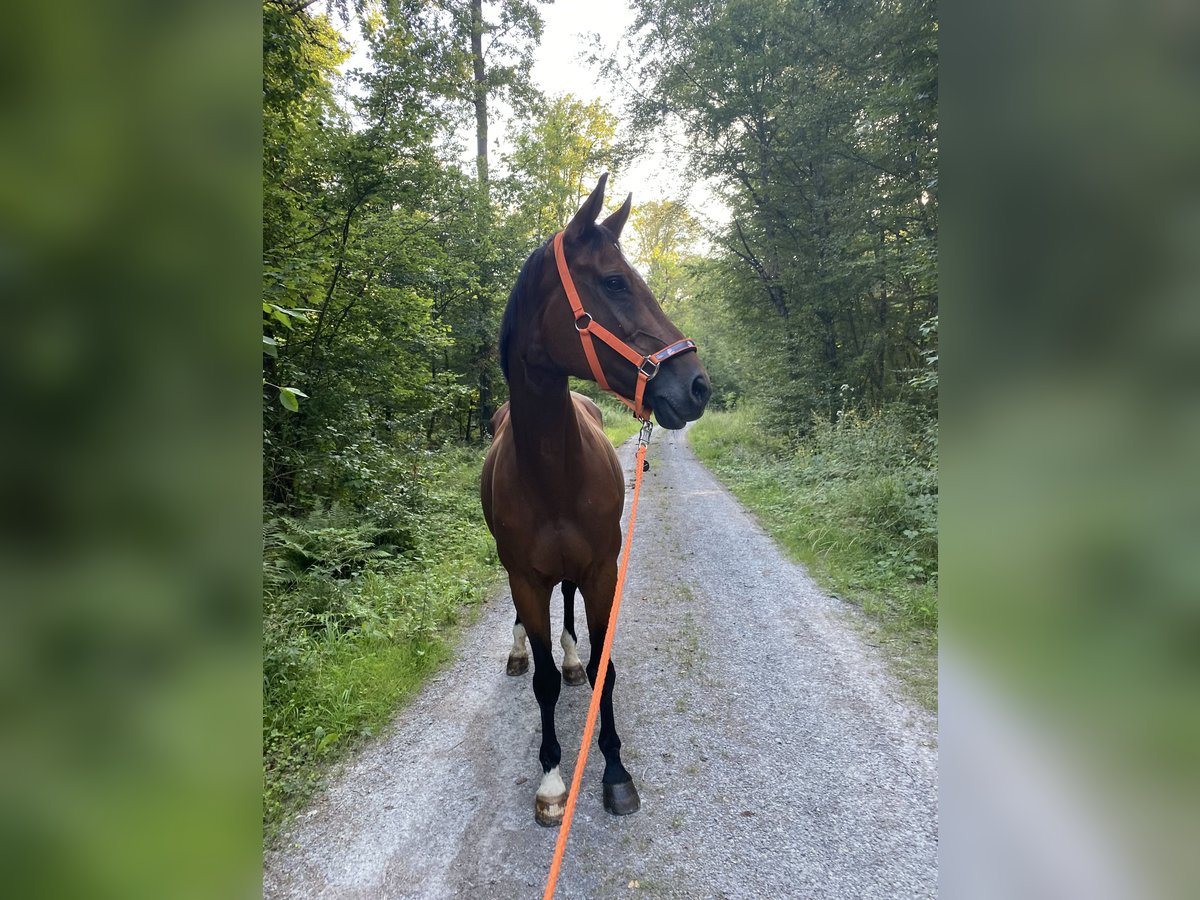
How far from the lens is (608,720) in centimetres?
246

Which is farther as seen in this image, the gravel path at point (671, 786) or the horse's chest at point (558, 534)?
the horse's chest at point (558, 534)

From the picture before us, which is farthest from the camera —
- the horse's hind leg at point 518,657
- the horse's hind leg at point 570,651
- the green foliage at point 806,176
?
the green foliage at point 806,176

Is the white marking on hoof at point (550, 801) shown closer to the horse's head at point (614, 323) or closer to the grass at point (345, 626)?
the grass at point (345, 626)

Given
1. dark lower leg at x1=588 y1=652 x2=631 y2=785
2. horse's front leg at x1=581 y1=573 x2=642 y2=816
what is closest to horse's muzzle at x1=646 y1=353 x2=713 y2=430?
horse's front leg at x1=581 y1=573 x2=642 y2=816

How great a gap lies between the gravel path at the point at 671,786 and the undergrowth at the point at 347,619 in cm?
20

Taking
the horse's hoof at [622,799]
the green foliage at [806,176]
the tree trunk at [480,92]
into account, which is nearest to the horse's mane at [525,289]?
the horse's hoof at [622,799]

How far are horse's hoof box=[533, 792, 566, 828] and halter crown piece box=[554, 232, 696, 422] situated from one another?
6.07 feet

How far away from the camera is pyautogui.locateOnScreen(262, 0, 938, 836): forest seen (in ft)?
13.0

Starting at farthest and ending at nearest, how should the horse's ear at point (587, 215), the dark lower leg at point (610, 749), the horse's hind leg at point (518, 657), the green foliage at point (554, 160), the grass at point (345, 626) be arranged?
the green foliage at point (554, 160) < the horse's hind leg at point (518, 657) < the grass at point (345, 626) < the dark lower leg at point (610, 749) < the horse's ear at point (587, 215)

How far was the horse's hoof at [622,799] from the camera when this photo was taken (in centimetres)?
231

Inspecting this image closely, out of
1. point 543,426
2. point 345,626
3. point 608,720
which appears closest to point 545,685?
point 608,720

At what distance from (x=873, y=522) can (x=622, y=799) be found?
471 centimetres
